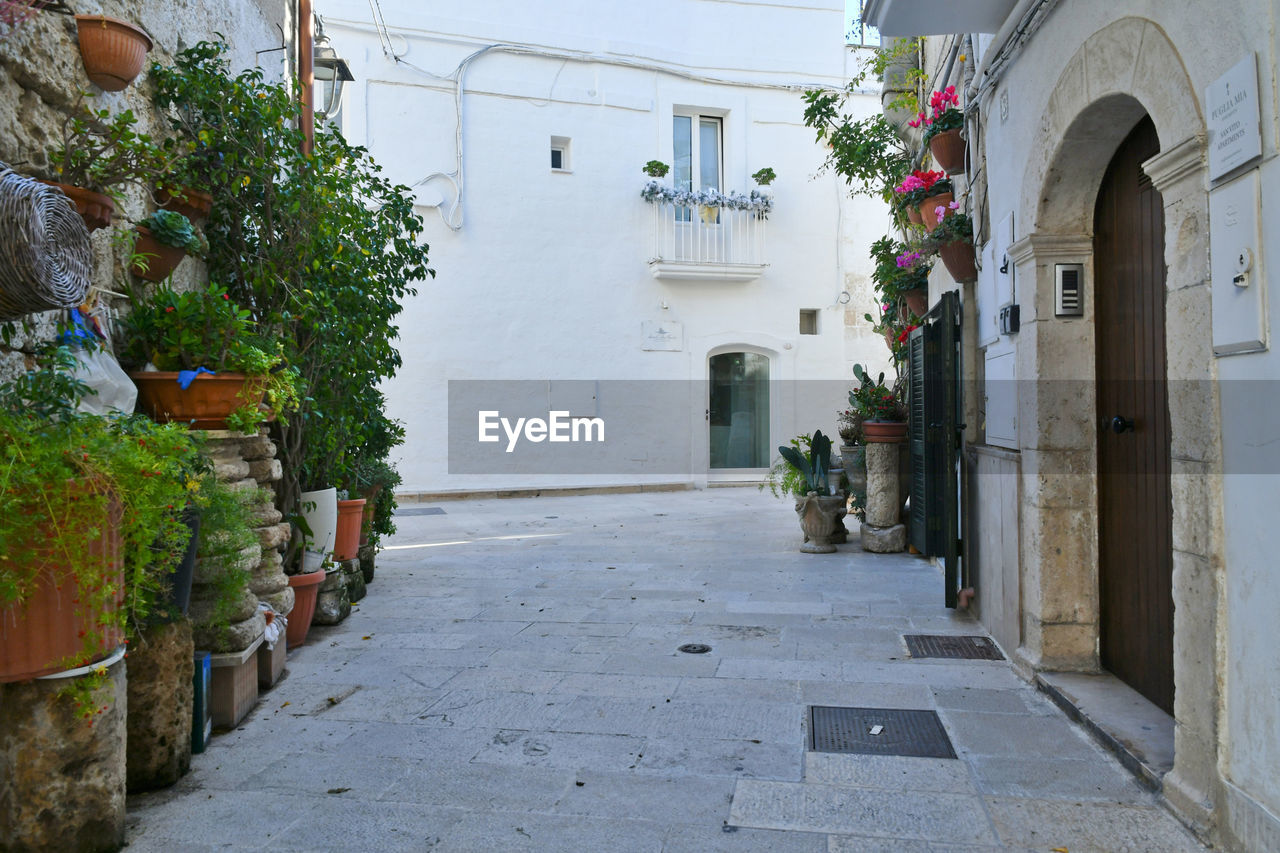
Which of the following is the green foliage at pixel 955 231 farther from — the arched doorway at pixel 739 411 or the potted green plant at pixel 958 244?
the arched doorway at pixel 739 411

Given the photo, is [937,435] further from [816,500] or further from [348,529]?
[348,529]

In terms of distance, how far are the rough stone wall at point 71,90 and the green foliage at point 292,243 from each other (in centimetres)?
14

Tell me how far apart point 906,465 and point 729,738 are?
15.3 feet

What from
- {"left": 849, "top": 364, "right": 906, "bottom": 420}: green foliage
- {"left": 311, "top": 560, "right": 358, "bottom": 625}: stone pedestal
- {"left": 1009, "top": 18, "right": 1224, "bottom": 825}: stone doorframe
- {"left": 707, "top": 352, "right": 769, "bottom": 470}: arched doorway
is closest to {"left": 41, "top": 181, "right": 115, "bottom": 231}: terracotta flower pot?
{"left": 311, "top": 560, "right": 358, "bottom": 625}: stone pedestal

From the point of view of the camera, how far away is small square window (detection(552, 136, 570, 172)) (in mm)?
12508

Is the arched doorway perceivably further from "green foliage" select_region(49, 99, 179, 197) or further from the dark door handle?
"green foliage" select_region(49, 99, 179, 197)

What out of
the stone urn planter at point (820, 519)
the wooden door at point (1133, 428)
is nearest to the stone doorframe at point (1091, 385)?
the wooden door at point (1133, 428)

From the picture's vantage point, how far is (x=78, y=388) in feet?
9.10

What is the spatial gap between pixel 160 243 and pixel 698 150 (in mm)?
10164

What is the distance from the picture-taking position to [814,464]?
7.88 meters

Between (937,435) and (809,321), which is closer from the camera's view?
(937,435)


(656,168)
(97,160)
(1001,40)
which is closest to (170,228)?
(97,160)

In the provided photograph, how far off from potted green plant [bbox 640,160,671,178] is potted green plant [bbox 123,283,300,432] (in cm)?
922

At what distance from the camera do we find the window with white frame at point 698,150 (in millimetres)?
13094
